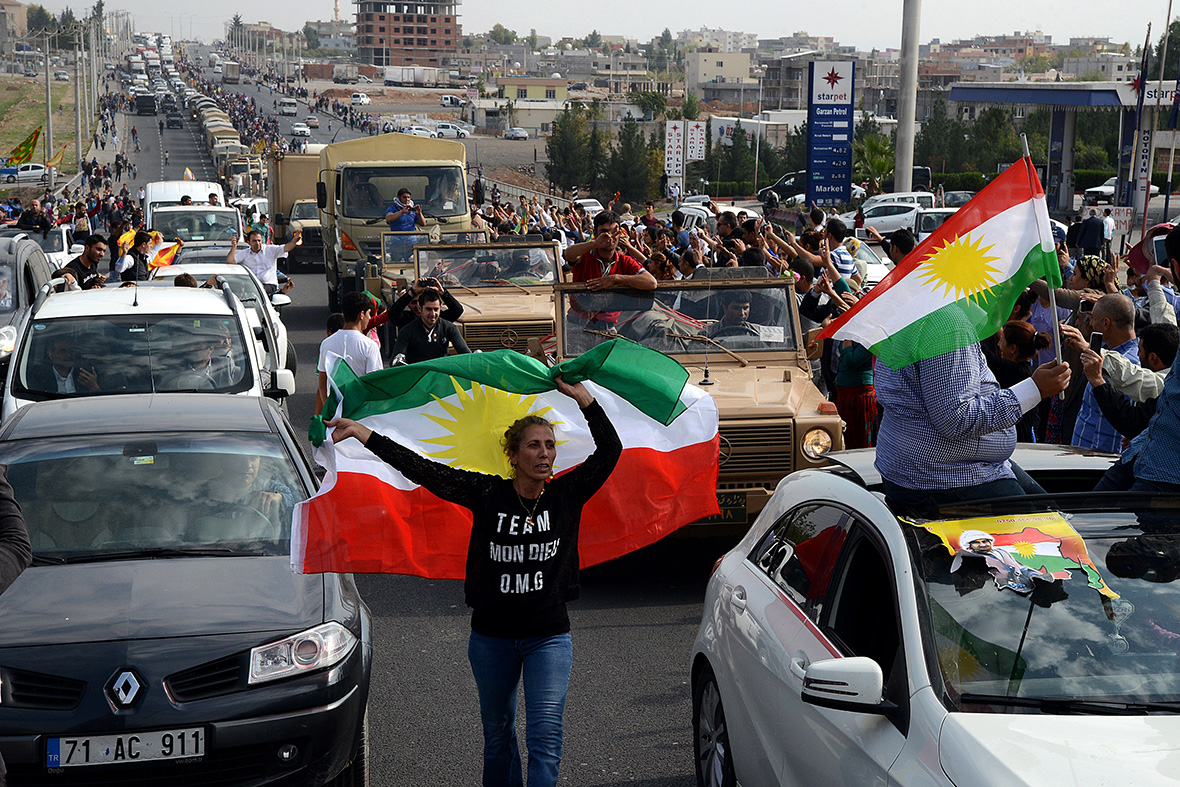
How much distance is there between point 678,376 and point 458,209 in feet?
57.0

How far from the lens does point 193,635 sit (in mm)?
4961

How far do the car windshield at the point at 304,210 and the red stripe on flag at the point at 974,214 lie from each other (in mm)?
31620

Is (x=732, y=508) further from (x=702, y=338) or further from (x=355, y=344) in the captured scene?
(x=355, y=344)

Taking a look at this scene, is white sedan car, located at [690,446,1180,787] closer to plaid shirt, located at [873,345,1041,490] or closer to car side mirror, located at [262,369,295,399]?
plaid shirt, located at [873,345,1041,490]

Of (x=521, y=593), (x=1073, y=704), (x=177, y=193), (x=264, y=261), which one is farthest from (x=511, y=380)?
(x=177, y=193)

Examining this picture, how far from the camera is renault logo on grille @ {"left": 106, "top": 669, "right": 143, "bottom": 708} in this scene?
475 cm

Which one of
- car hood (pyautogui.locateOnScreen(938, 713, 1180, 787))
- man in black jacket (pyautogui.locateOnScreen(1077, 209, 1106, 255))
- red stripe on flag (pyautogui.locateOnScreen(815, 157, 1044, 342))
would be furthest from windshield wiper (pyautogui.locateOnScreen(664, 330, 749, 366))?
man in black jacket (pyautogui.locateOnScreen(1077, 209, 1106, 255))

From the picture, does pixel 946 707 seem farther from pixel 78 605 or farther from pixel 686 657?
pixel 686 657

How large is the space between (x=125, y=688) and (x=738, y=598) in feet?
7.30

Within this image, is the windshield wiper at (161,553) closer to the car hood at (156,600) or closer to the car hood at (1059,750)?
the car hood at (156,600)

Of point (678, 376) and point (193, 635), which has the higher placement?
point (678, 376)

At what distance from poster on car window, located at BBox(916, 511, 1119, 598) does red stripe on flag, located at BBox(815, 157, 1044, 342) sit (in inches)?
40.6

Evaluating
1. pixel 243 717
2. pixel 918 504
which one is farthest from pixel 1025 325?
pixel 243 717

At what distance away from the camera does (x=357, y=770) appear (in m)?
5.36
